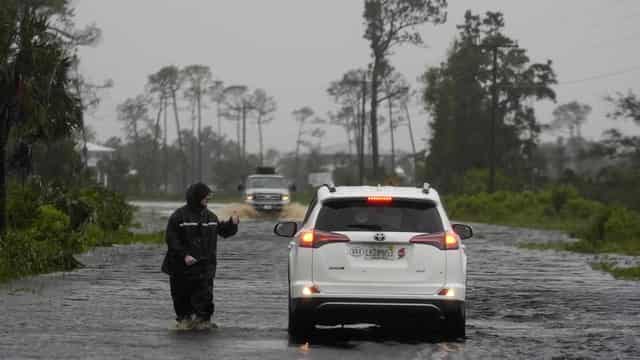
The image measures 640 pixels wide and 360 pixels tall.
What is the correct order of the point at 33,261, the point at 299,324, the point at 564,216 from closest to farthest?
the point at 299,324
the point at 33,261
the point at 564,216

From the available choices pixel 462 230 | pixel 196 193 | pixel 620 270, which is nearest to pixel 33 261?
pixel 196 193

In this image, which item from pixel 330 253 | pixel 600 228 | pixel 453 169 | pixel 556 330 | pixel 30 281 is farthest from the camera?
pixel 453 169

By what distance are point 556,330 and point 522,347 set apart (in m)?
2.01

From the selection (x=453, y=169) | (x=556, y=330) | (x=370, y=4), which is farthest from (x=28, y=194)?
(x=453, y=169)

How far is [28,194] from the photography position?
34.5 metres

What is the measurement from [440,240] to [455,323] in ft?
3.14

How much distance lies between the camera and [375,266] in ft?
45.6

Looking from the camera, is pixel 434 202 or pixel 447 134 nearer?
pixel 434 202

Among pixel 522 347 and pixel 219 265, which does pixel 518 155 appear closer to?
pixel 219 265

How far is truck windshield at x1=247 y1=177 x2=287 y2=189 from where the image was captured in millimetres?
63312

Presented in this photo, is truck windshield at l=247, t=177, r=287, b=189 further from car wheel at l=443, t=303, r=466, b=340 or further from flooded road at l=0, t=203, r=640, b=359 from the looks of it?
car wheel at l=443, t=303, r=466, b=340

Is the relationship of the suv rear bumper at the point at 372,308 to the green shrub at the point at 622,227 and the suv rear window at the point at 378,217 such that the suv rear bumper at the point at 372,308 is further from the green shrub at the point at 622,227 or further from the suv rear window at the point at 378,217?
the green shrub at the point at 622,227

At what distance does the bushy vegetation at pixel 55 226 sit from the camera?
1001 inches

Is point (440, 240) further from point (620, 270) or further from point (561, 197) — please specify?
point (561, 197)
